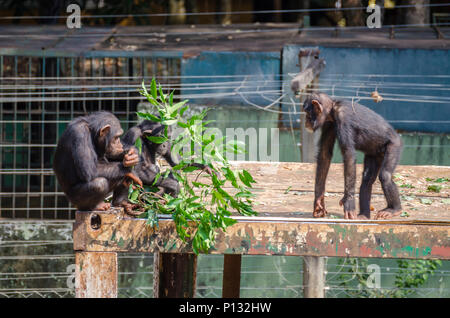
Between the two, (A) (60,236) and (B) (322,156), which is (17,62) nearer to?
(A) (60,236)

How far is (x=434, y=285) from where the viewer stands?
8461mm

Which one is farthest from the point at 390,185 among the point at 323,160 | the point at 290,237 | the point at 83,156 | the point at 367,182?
the point at 83,156

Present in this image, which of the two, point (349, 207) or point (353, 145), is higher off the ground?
point (353, 145)

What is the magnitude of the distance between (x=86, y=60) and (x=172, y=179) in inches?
171

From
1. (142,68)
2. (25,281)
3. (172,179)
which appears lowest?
(25,281)

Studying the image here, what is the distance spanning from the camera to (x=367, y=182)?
16.7 ft

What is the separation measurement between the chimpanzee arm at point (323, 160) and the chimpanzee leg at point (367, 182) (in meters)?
0.30

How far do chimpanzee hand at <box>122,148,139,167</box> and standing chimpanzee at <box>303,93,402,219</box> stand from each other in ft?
4.27

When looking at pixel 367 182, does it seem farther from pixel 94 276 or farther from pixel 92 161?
pixel 94 276

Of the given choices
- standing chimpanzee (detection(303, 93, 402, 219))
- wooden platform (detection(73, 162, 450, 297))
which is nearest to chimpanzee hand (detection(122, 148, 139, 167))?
wooden platform (detection(73, 162, 450, 297))

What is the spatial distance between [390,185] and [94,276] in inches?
87.0

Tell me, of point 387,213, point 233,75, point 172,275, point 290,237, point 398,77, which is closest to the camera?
point 290,237

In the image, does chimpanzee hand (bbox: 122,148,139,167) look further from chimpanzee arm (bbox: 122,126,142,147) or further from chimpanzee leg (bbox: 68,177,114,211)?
chimpanzee arm (bbox: 122,126,142,147)
